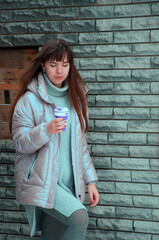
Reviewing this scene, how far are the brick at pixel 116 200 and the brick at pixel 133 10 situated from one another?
1.89 metres

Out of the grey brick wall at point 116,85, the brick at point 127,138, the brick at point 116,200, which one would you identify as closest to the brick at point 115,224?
the grey brick wall at point 116,85

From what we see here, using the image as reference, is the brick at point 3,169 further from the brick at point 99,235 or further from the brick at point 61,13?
the brick at point 61,13

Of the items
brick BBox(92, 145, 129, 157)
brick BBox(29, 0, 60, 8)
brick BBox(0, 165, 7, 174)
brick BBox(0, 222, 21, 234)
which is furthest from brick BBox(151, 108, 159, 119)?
brick BBox(0, 222, 21, 234)

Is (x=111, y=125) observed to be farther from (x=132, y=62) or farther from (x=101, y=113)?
(x=132, y=62)

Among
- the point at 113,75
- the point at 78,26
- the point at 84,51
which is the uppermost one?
the point at 78,26

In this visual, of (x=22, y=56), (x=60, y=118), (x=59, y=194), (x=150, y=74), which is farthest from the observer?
(x=22, y=56)

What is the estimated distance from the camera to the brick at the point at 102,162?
3346mm

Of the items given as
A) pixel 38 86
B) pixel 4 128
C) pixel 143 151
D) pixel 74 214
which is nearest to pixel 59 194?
pixel 74 214

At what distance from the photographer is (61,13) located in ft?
10.9

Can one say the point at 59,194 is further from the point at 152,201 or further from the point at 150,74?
the point at 150,74

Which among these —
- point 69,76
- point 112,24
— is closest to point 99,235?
point 69,76

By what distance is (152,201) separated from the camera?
329 centimetres

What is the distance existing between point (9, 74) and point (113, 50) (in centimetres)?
120

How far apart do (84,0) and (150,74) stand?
1.02 meters
